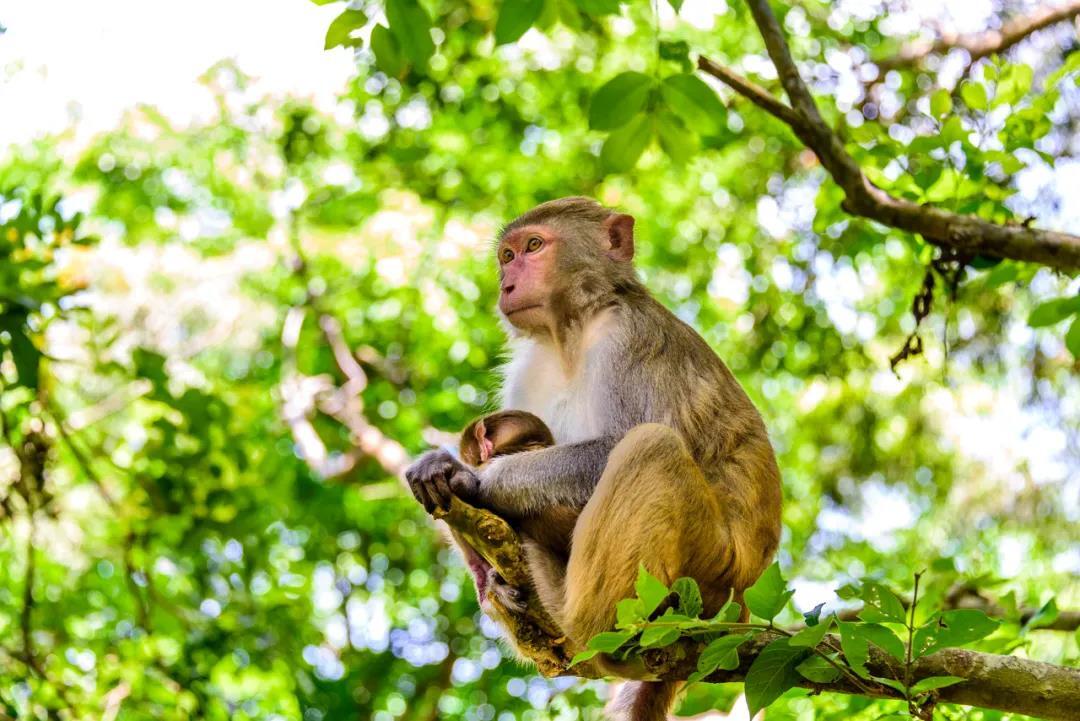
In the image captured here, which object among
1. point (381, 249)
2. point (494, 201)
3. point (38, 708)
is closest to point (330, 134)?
point (381, 249)

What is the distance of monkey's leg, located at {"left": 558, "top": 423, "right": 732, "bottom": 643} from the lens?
376cm

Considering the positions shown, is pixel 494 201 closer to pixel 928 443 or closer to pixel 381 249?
pixel 381 249

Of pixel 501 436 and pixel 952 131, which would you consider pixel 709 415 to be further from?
pixel 952 131

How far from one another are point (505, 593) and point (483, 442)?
619 millimetres

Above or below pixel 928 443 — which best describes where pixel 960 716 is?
below

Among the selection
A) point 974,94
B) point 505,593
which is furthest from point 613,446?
point 974,94

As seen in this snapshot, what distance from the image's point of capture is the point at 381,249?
11234 mm

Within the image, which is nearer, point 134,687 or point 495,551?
point 495,551

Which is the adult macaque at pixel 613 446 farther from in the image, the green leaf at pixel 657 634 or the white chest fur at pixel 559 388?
the green leaf at pixel 657 634

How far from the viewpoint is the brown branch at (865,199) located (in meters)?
4.12

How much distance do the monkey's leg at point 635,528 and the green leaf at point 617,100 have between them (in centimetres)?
115

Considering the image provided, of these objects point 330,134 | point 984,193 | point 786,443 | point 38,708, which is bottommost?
point 38,708

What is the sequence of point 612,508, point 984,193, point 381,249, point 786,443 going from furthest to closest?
point 786,443 < point 381,249 < point 984,193 < point 612,508

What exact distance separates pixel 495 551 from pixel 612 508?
0.45m
